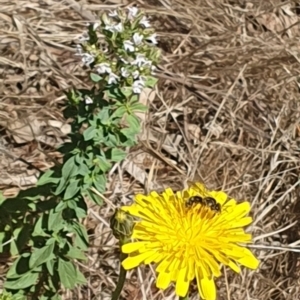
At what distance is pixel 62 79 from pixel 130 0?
0.52m

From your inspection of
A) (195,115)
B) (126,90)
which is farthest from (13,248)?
(195,115)

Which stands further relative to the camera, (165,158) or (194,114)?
(194,114)

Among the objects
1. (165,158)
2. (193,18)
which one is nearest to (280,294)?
(165,158)

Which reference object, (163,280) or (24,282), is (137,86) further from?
(24,282)

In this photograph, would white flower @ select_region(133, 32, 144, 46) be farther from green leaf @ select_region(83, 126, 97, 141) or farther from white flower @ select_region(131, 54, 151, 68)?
green leaf @ select_region(83, 126, 97, 141)

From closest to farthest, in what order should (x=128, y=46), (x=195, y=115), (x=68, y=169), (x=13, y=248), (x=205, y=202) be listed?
(x=205, y=202), (x=128, y=46), (x=68, y=169), (x=13, y=248), (x=195, y=115)

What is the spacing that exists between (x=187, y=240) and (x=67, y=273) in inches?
20.3

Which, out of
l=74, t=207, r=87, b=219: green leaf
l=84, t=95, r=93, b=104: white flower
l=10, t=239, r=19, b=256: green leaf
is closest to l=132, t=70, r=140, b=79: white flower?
l=84, t=95, r=93, b=104: white flower

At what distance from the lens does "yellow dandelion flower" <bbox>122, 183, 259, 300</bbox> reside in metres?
1.28

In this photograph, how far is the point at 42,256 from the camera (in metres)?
1.73

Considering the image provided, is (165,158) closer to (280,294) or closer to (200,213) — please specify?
(280,294)

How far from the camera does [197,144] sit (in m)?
2.47

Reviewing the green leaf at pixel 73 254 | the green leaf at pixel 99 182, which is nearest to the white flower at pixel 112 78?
the green leaf at pixel 99 182

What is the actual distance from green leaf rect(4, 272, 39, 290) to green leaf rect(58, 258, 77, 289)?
71mm
